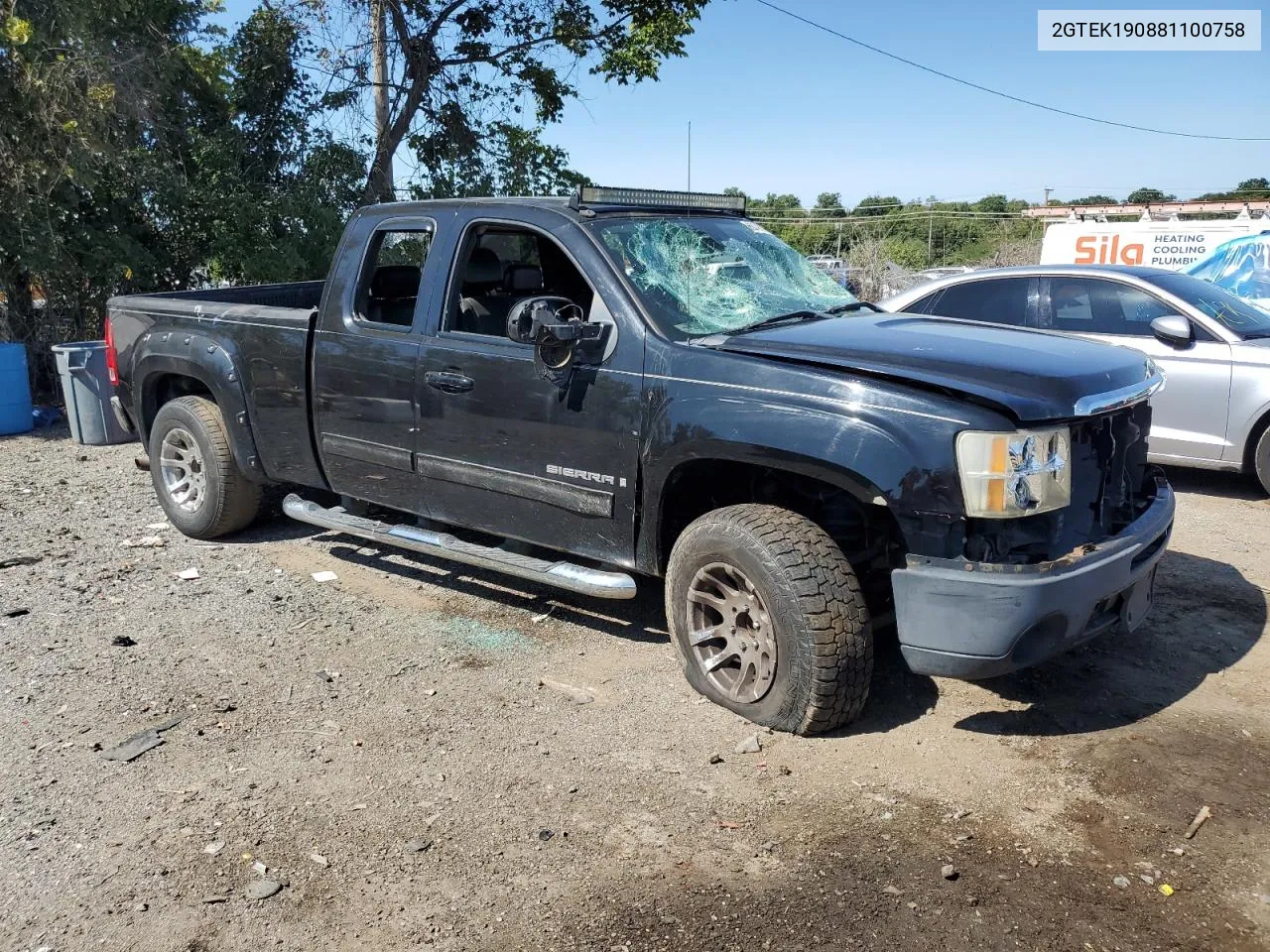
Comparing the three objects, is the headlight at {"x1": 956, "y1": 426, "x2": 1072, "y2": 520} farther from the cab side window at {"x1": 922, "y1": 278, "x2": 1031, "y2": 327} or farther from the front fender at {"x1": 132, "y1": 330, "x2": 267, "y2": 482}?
the cab side window at {"x1": 922, "y1": 278, "x2": 1031, "y2": 327}

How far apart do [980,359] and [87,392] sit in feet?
29.4

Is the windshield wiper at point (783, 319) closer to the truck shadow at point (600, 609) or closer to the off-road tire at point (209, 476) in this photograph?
the truck shadow at point (600, 609)

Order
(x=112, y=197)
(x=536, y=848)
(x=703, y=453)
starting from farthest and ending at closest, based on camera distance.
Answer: (x=112, y=197)
(x=703, y=453)
(x=536, y=848)

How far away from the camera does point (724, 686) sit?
4230mm

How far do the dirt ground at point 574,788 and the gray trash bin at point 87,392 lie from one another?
16.4 ft

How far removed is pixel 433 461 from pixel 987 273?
16.3 ft

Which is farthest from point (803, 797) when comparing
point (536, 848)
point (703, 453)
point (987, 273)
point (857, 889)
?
point (987, 273)

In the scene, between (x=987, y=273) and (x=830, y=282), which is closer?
(x=830, y=282)

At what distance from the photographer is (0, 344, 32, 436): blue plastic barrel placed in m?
10.6

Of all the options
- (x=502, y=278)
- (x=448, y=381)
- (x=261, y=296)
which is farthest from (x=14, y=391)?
(x=448, y=381)

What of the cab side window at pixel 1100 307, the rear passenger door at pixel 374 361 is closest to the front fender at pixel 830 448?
the rear passenger door at pixel 374 361

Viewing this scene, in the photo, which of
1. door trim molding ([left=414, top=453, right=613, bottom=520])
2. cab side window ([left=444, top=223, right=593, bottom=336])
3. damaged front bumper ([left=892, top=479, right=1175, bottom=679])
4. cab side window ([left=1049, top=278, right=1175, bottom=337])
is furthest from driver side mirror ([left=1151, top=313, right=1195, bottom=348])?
door trim molding ([left=414, top=453, right=613, bottom=520])

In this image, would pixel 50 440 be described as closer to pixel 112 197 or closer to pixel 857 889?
pixel 112 197

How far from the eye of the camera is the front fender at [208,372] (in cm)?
603
